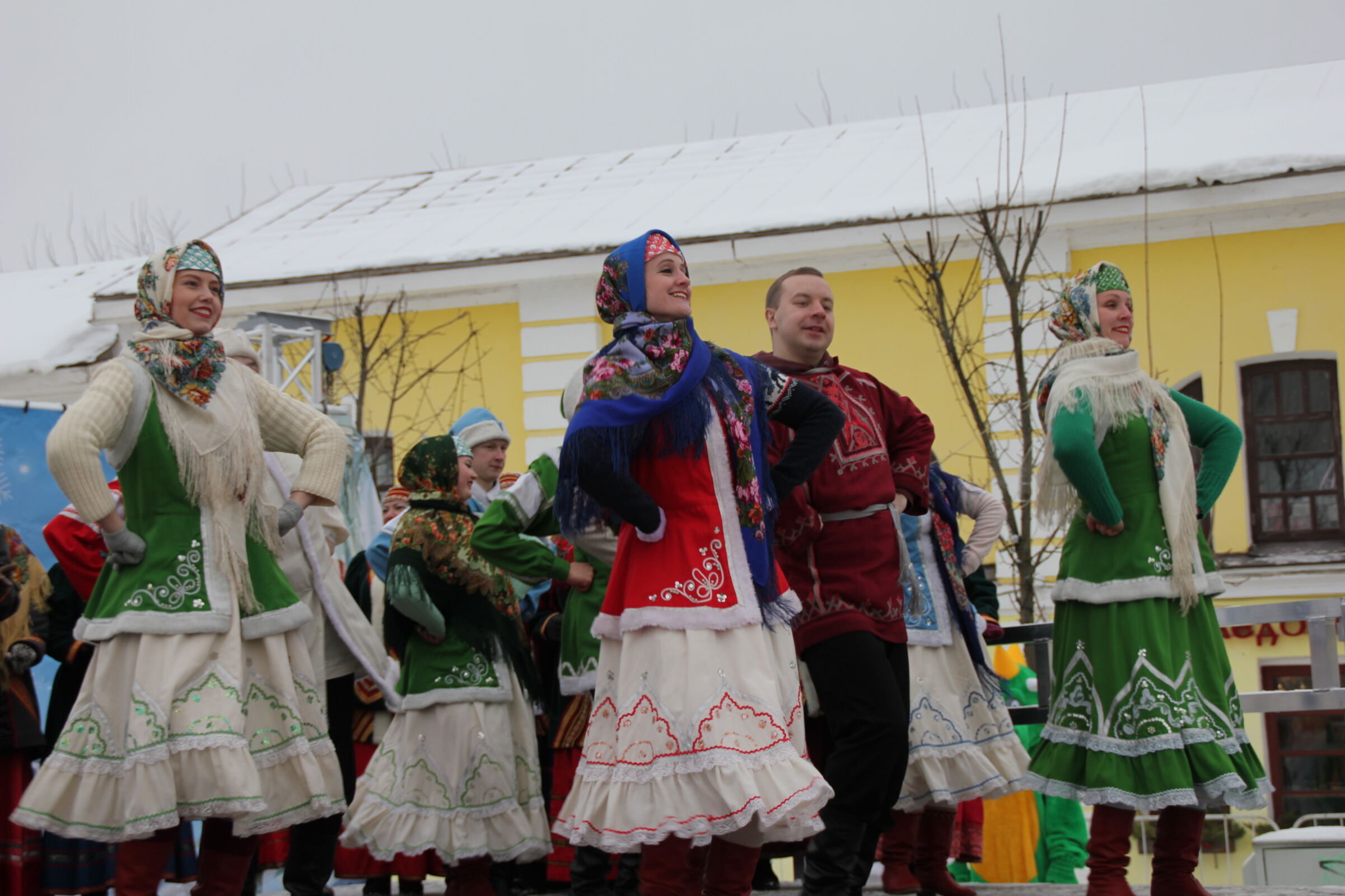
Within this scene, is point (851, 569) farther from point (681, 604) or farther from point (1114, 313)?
point (1114, 313)

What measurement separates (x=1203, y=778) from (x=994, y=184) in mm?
8147

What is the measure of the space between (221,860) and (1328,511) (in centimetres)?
997

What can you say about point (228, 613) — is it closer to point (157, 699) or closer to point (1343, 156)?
point (157, 699)

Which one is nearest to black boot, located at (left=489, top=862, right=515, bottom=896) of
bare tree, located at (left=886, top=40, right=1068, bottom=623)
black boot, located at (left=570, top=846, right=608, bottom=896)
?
black boot, located at (left=570, top=846, right=608, bottom=896)

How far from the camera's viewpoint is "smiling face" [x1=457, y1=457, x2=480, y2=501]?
5.55m

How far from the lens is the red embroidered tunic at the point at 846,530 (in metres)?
4.24

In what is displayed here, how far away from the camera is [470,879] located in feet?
17.3


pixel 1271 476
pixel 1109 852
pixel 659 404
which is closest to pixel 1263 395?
pixel 1271 476

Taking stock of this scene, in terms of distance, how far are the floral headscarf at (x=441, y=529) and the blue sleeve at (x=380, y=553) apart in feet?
1.78

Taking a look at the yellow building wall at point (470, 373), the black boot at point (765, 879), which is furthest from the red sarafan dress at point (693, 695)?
the yellow building wall at point (470, 373)

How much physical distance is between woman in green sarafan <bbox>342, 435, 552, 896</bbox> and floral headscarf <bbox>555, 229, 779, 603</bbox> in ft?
5.07

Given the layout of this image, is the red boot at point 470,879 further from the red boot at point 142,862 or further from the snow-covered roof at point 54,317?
the snow-covered roof at point 54,317

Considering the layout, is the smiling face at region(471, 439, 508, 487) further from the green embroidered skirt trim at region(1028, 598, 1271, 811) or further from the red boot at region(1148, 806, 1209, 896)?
the red boot at region(1148, 806, 1209, 896)

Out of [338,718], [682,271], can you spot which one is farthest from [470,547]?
[682,271]
